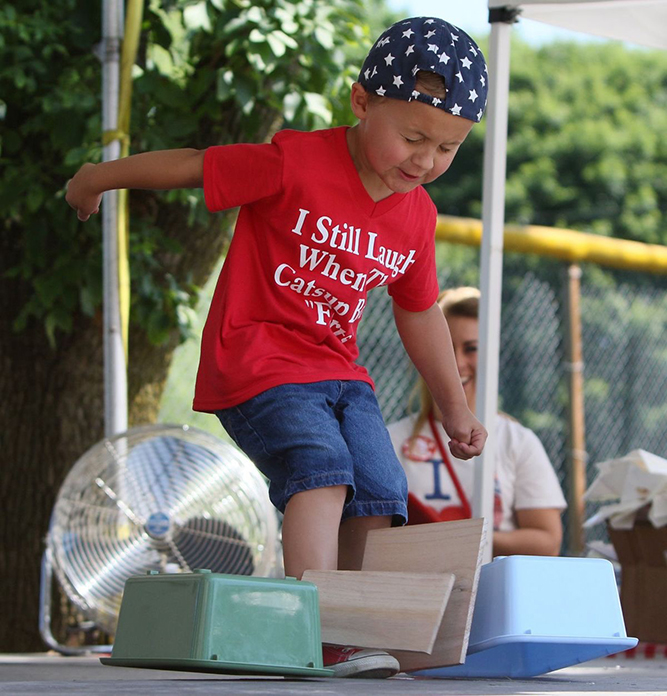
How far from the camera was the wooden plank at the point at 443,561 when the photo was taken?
2037 mm

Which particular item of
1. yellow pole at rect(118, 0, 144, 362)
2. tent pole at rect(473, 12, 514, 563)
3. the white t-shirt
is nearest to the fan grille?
yellow pole at rect(118, 0, 144, 362)

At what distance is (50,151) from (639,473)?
7.52 feet

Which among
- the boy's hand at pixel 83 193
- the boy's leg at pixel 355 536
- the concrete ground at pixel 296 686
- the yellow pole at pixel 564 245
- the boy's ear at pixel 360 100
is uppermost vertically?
the yellow pole at pixel 564 245

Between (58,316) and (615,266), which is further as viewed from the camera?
(615,266)

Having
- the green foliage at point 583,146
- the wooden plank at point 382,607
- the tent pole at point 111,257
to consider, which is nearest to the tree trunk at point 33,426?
the tent pole at point 111,257

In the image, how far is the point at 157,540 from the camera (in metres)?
3.47

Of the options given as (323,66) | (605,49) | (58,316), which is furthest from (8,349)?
(605,49)

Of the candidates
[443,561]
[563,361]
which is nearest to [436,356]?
[443,561]

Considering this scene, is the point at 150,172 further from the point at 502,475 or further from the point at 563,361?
the point at 563,361

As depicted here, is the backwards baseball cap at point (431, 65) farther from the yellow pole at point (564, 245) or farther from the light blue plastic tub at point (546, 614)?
the yellow pole at point (564, 245)

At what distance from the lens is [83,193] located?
237cm

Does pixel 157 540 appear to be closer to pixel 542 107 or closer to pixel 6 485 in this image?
pixel 6 485

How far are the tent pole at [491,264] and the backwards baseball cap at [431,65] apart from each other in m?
0.95

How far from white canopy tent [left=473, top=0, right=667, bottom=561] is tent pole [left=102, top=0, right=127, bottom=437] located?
3.84ft
